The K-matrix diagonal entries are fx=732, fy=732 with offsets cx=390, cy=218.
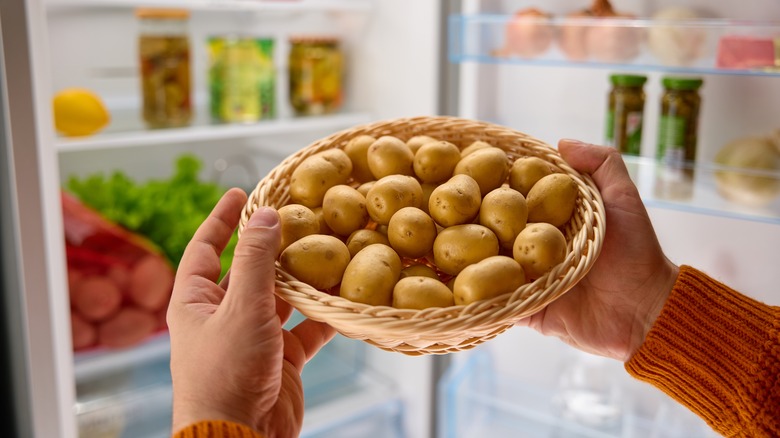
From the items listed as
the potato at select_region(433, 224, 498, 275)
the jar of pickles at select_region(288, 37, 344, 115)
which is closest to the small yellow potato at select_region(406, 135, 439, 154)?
the potato at select_region(433, 224, 498, 275)

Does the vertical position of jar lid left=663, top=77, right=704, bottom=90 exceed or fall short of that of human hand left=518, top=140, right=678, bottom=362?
it exceeds it

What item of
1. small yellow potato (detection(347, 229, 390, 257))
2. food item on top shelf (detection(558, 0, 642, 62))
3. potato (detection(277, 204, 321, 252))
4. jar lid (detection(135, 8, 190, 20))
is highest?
jar lid (detection(135, 8, 190, 20))

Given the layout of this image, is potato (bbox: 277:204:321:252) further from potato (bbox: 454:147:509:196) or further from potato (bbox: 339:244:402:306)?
potato (bbox: 454:147:509:196)

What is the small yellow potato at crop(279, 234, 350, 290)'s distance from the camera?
2.97 ft

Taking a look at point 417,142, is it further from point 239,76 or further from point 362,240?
point 239,76

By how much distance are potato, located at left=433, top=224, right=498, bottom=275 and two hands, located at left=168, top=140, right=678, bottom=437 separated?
0.71ft

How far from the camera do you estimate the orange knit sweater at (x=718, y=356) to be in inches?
39.5

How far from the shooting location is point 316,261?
0.91 m

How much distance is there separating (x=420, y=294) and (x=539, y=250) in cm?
16

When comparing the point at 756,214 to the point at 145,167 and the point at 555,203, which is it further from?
the point at 145,167

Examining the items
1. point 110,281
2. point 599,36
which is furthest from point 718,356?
point 110,281

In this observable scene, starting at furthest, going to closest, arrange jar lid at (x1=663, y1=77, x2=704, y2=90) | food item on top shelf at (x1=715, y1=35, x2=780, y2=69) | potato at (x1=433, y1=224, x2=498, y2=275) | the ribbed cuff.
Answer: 1. jar lid at (x1=663, y1=77, x2=704, y2=90)
2. food item on top shelf at (x1=715, y1=35, x2=780, y2=69)
3. potato at (x1=433, y1=224, x2=498, y2=275)
4. the ribbed cuff

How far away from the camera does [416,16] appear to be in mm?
1971

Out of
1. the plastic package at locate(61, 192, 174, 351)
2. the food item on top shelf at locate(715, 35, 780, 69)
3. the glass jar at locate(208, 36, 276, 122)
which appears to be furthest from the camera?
the glass jar at locate(208, 36, 276, 122)
